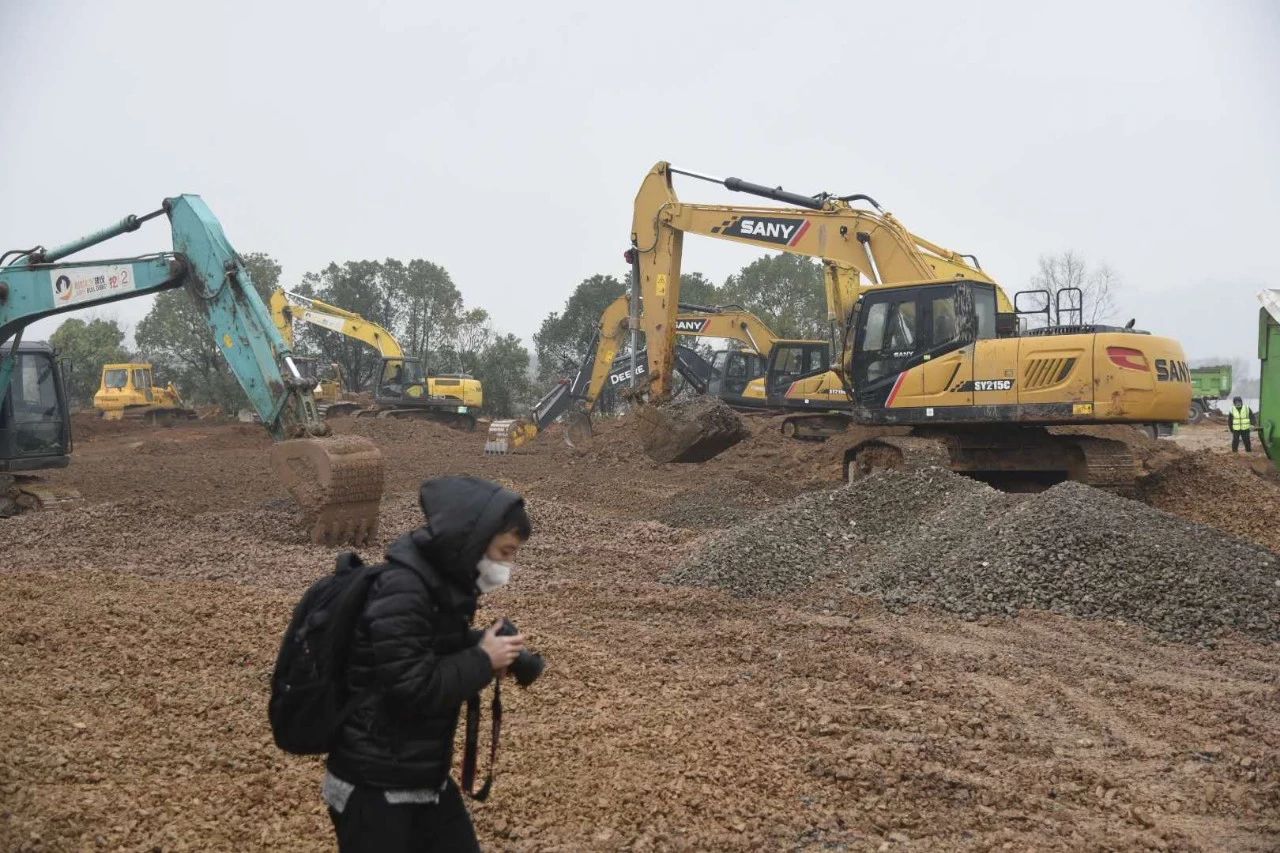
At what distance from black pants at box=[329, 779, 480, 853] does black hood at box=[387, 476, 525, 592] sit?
0.55 metres

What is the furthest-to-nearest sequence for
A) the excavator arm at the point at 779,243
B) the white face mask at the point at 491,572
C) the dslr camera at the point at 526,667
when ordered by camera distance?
the excavator arm at the point at 779,243 → the dslr camera at the point at 526,667 → the white face mask at the point at 491,572

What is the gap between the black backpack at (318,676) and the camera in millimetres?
2701

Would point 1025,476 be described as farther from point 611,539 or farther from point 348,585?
point 348,585

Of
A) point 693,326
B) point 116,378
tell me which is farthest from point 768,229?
point 116,378

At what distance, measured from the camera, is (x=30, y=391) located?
1326 cm

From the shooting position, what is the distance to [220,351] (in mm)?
11891

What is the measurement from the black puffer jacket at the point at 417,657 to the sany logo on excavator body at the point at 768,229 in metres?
13.0

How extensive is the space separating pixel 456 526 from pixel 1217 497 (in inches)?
480

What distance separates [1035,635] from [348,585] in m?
6.03

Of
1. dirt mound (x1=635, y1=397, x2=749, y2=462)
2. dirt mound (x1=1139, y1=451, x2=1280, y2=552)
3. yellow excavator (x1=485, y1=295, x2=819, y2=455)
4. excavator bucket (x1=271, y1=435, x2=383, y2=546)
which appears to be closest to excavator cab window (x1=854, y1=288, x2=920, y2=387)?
dirt mound (x1=635, y1=397, x2=749, y2=462)

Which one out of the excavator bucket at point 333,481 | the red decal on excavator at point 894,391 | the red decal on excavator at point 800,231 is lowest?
the excavator bucket at point 333,481

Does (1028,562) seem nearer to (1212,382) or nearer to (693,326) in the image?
(693,326)

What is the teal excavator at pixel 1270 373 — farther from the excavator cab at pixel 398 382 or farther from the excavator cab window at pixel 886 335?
the excavator cab at pixel 398 382

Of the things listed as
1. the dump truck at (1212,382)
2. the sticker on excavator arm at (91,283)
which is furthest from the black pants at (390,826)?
the dump truck at (1212,382)
